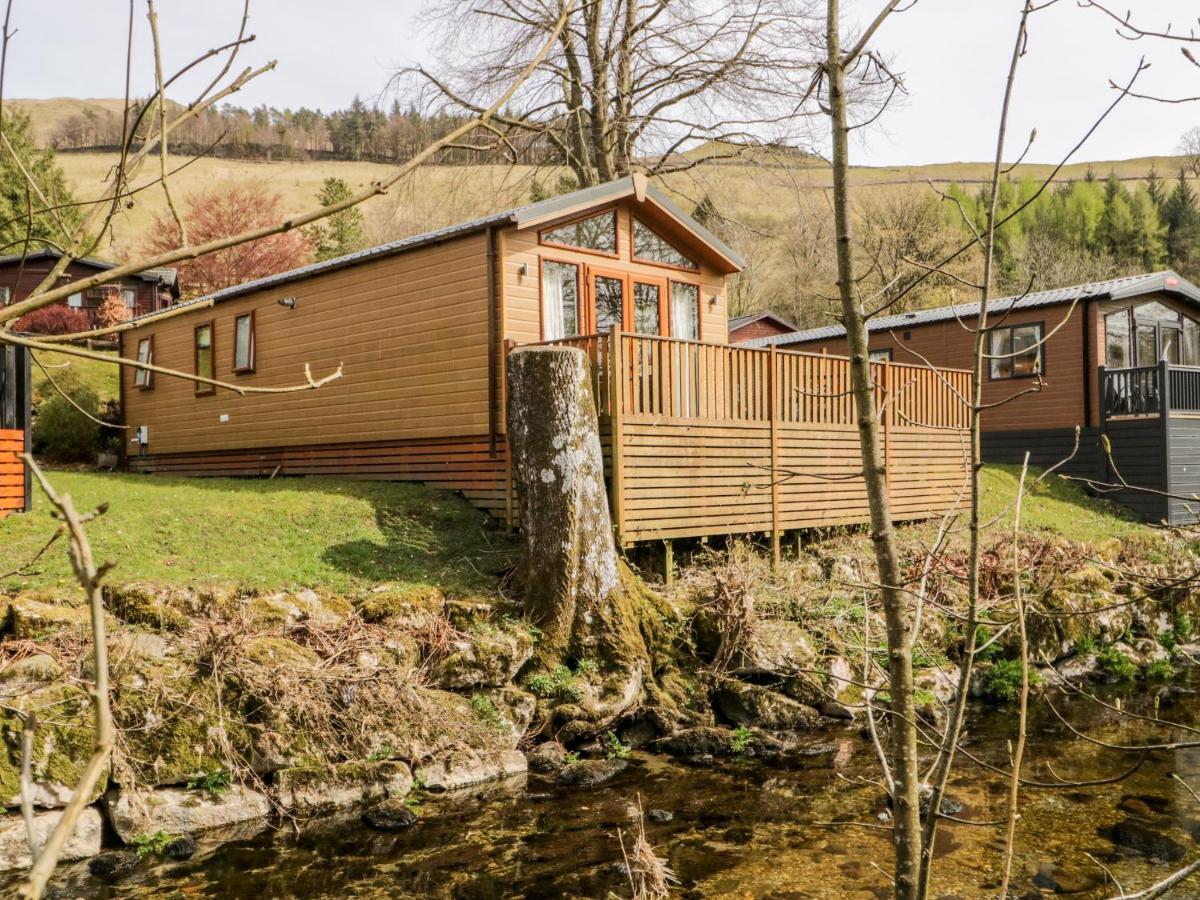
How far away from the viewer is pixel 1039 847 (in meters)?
6.47

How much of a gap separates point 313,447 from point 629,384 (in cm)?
686

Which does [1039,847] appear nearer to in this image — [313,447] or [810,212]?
[313,447]

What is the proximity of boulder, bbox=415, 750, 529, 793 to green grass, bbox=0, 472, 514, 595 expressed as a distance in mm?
1836

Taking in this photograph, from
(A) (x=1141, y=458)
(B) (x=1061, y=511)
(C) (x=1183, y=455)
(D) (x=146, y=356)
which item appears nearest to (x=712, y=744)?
(B) (x=1061, y=511)

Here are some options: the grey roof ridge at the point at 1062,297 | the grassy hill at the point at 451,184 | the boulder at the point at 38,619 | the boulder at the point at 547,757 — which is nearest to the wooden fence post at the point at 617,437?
the boulder at the point at 547,757

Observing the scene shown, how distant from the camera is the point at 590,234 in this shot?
13516 mm

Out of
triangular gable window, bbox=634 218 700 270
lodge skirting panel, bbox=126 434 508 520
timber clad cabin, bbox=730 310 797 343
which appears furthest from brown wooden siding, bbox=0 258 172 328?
triangular gable window, bbox=634 218 700 270

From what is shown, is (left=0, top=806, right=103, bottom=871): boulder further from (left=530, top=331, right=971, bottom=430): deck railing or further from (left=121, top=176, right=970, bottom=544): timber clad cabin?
(left=530, top=331, right=971, bottom=430): deck railing

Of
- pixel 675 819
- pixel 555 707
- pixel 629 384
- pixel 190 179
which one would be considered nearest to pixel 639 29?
pixel 629 384

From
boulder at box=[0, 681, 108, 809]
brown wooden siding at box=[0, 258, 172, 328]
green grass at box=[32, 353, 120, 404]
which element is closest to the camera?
boulder at box=[0, 681, 108, 809]

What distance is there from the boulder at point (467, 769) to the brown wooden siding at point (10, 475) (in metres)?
6.25

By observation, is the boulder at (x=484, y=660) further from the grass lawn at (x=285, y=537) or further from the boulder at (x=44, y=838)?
the boulder at (x=44, y=838)

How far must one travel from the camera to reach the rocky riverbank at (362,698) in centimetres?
683

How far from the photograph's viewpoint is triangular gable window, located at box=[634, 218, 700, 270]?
14.2 metres
